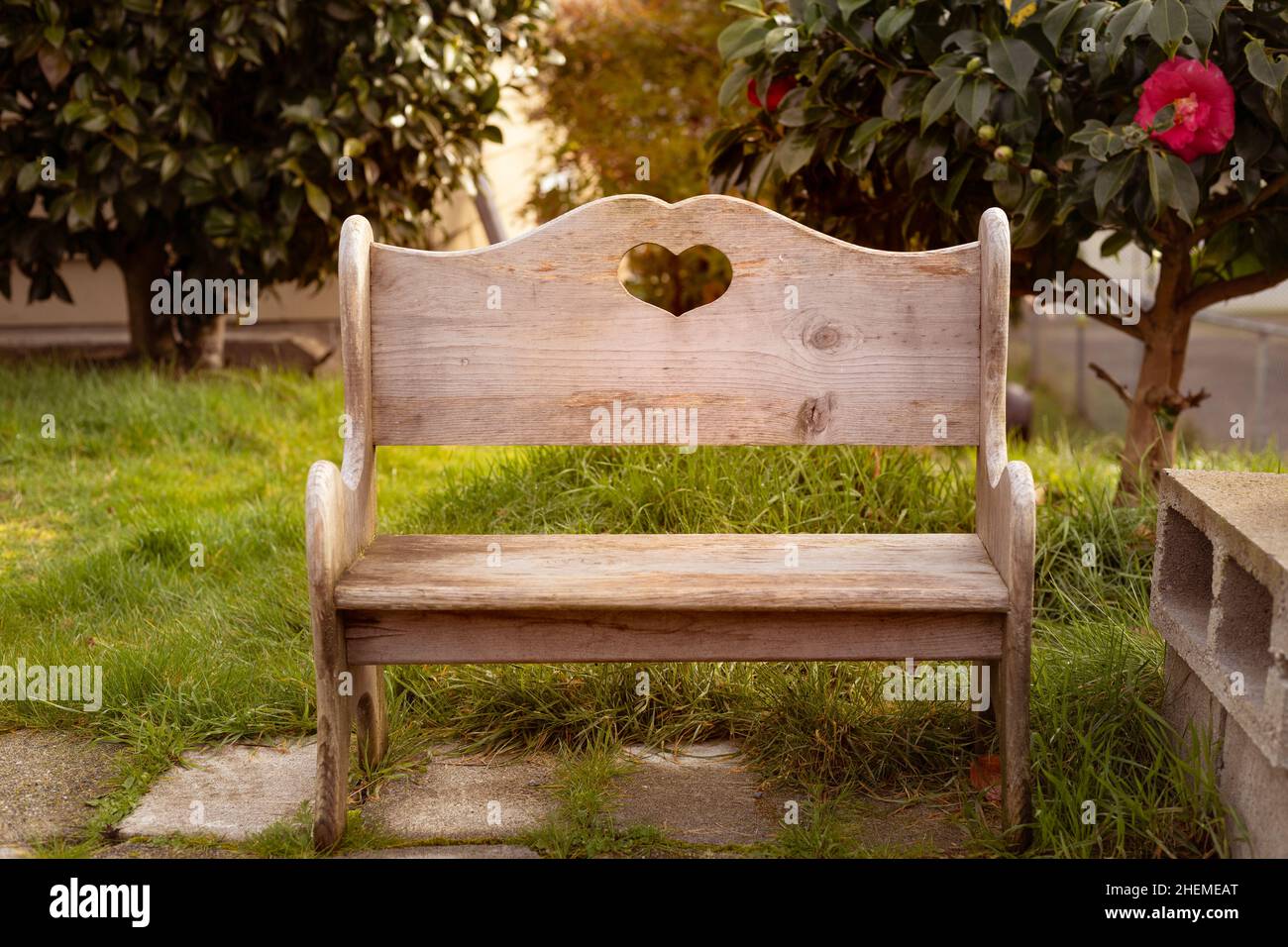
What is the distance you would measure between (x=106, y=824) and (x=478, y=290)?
121 centimetres

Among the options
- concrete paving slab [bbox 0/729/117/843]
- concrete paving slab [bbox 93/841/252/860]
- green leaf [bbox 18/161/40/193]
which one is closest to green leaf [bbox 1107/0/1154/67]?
concrete paving slab [bbox 93/841/252/860]

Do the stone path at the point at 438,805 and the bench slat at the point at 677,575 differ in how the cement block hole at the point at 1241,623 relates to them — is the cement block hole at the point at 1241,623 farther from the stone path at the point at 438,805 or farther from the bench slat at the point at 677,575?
the stone path at the point at 438,805

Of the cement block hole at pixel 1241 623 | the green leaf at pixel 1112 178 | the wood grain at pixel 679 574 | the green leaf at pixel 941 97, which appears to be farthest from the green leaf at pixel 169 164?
the cement block hole at pixel 1241 623

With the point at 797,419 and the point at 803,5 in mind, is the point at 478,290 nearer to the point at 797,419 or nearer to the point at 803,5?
the point at 797,419

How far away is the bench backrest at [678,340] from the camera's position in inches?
99.2

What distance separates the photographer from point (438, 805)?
2496 mm

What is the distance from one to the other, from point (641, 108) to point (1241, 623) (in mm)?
5535

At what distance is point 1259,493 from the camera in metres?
2.29

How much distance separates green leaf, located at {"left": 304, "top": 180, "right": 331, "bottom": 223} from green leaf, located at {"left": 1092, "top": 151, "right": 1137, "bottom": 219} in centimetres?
306

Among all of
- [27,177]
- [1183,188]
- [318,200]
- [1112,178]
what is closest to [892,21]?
[1112,178]

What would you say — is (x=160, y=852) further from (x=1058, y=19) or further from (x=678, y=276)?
(x=678, y=276)

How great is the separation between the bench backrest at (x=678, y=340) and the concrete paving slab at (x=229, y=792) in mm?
710

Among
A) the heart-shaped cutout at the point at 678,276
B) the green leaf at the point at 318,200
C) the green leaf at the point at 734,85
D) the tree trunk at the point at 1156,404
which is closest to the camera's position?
the green leaf at the point at 734,85

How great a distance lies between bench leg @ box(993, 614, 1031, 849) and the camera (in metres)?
2.19
